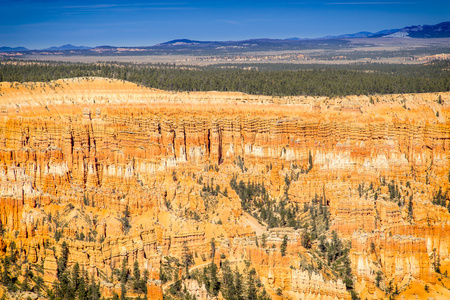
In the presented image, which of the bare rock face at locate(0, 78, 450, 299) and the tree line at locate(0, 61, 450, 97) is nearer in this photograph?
the bare rock face at locate(0, 78, 450, 299)

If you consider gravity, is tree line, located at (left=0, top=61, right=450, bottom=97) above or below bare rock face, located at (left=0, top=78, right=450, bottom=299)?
above

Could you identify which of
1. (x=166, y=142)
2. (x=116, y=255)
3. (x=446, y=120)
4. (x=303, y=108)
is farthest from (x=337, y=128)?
(x=116, y=255)

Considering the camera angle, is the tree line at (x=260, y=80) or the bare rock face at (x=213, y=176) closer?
the bare rock face at (x=213, y=176)

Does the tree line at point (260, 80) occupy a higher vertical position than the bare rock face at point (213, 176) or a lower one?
higher

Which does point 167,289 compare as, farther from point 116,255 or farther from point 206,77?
point 206,77

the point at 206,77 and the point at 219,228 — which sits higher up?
the point at 206,77

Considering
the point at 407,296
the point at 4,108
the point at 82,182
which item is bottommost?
the point at 407,296

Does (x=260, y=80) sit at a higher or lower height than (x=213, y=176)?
higher

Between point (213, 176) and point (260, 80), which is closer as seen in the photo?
point (213, 176)
